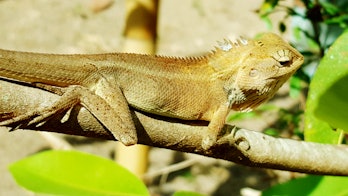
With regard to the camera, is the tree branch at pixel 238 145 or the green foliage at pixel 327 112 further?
the tree branch at pixel 238 145

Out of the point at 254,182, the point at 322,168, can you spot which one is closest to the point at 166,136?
the point at 322,168

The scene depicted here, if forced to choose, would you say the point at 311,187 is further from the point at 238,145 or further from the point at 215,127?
the point at 215,127

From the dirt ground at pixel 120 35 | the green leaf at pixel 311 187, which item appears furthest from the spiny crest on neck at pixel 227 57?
the dirt ground at pixel 120 35

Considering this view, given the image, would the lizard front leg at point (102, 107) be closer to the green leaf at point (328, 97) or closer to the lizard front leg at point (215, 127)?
the lizard front leg at point (215, 127)

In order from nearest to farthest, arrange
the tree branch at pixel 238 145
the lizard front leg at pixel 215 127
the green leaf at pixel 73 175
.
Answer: the green leaf at pixel 73 175 < the tree branch at pixel 238 145 < the lizard front leg at pixel 215 127

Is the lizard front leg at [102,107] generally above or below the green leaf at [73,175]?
below

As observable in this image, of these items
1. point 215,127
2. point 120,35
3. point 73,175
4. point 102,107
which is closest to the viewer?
point 73,175

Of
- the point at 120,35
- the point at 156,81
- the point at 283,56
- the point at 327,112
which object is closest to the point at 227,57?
the point at 283,56
